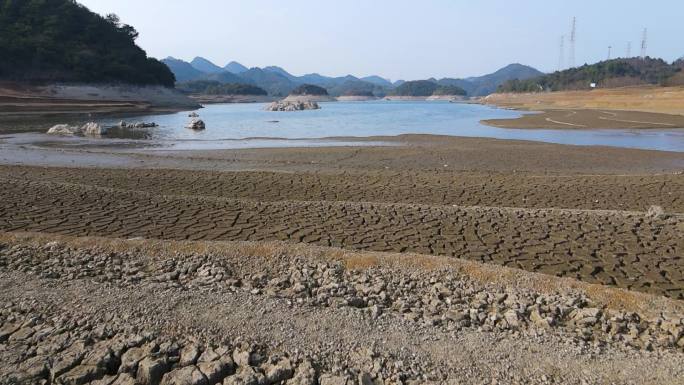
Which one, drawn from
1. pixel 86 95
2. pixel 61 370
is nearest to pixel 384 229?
pixel 61 370

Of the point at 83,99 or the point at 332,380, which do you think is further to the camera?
the point at 83,99

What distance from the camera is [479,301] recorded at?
17.0 ft

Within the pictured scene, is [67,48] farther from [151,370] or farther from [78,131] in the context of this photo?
[151,370]

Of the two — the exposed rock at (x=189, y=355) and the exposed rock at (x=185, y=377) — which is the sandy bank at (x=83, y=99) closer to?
the exposed rock at (x=189, y=355)

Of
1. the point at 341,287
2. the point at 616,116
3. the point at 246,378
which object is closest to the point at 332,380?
the point at 246,378

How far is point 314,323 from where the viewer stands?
4.48 m

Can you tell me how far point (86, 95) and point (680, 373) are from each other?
79625 mm

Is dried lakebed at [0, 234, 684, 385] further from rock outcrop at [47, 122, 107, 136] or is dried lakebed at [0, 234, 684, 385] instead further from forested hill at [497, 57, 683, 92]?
forested hill at [497, 57, 683, 92]

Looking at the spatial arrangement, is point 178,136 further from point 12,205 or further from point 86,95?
point 86,95

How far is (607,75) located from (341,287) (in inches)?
5420

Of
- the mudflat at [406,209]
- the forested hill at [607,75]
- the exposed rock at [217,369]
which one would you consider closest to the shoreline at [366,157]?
the mudflat at [406,209]

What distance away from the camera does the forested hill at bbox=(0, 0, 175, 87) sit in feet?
222

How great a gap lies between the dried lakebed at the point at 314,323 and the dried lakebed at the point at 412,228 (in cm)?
119

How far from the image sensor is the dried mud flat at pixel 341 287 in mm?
3889
